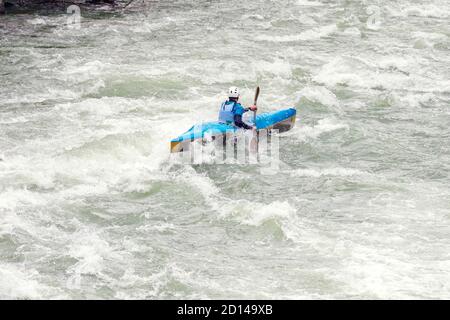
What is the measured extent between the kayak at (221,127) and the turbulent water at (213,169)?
0.26 meters

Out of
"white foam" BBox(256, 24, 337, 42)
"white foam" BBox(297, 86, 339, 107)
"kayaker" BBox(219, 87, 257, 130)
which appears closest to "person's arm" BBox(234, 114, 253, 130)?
"kayaker" BBox(219, 87, 257, 130)

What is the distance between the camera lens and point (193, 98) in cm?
1638

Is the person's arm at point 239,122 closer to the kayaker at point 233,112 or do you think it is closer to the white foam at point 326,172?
the kayaker at point 233,112

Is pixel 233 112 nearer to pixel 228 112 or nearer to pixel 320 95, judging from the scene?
pixel 228 112

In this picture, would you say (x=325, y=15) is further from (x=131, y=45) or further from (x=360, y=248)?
(x=360, y=248)

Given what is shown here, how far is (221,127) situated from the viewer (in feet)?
43.9

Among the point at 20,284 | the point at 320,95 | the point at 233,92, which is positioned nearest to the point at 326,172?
the point at 233,92

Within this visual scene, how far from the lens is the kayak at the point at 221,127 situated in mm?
12859

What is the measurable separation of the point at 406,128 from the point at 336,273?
6098mm

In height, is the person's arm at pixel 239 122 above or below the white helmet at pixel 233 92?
below

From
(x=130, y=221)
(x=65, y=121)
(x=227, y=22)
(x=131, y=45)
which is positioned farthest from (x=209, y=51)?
(x=130, y=221)

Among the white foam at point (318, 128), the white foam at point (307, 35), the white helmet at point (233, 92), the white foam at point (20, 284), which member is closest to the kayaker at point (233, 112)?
the white helmet at point (233, 92)

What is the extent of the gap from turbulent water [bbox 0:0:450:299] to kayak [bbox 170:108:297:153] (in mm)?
263

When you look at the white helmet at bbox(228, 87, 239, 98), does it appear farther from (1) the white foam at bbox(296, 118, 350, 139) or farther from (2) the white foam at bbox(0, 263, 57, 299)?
(2) the white foam at bbox(0, 263, 57, 299)
